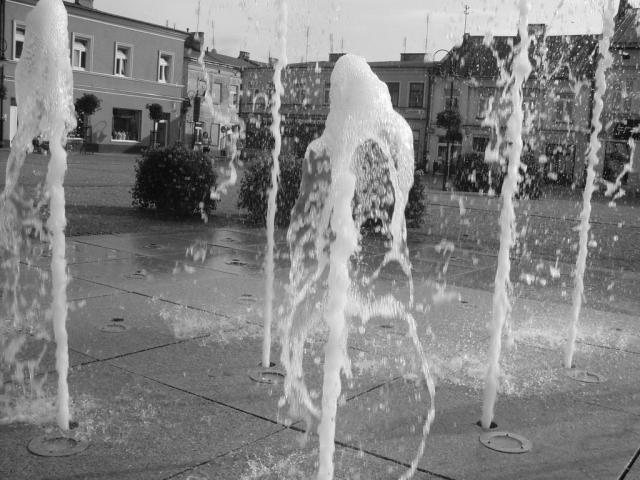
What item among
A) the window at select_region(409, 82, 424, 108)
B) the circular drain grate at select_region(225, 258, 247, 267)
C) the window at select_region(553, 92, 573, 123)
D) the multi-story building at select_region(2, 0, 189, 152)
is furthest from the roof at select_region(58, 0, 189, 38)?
the circular drain grate at select_region(225, 258, 247, 267)

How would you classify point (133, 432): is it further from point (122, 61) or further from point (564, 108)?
point (564, 108)

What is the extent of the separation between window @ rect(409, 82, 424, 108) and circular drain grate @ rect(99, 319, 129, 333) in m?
44.5

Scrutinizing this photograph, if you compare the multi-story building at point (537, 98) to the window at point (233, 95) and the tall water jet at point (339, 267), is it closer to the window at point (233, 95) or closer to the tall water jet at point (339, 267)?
the window at point (233, 95)

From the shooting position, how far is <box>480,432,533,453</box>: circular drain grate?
10.6ft

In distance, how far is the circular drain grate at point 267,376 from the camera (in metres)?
3.96

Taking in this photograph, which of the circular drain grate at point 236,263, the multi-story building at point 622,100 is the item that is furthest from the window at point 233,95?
the circular drain grate at point 236,263

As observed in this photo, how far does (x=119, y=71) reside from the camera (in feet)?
129

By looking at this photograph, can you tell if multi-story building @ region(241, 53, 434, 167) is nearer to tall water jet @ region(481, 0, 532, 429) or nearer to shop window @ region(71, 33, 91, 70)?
shop window @ region(71, 33, 91, 70)

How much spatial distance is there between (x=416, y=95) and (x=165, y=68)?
55.9 feet

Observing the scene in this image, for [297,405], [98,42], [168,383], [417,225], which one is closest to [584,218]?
[297,405]

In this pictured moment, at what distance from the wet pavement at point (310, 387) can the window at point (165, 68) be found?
121 feet

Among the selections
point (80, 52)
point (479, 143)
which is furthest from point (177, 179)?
point (479, 143)

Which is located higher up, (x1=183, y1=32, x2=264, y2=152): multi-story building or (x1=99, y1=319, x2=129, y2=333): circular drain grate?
(x1=183, y1=32, x2=264, y2=152): multi-story building

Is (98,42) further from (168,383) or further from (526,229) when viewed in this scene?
(168,383)
